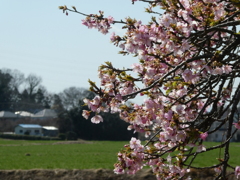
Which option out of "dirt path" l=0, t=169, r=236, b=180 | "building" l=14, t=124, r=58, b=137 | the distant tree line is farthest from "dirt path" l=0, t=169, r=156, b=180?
"building" l=14, t=124, r=58, b=137

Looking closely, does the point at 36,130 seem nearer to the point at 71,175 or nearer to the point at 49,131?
the point at 49,131

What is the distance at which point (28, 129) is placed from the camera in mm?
87125

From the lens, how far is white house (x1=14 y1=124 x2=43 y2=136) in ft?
282

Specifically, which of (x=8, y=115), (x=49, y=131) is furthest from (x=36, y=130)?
(x=8, y=115)

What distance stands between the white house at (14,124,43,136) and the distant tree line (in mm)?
1760

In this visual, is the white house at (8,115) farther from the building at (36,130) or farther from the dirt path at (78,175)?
the dirt path at (78,175)

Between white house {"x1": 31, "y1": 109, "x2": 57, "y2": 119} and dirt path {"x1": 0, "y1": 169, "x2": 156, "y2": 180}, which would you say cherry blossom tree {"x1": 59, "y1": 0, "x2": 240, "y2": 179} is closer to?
dirt path {"x1": 0, "y1": 169, "x2": 156, "y2": 180}

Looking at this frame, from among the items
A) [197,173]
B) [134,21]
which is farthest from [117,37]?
[197,173]

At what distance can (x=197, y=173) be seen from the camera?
515 inches

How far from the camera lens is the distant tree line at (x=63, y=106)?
67188 mm

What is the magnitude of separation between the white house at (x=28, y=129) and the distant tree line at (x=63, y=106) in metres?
1.76

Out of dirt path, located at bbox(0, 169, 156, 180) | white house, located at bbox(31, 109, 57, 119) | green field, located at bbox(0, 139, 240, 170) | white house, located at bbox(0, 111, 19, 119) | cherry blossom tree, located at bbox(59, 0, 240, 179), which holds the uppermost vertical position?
white house, located at bbox(31, 109, 57, 119)

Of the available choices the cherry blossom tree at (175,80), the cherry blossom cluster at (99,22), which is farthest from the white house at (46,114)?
the cherry blossom tree at (175,80)

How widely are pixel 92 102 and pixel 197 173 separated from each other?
31.2 feet
